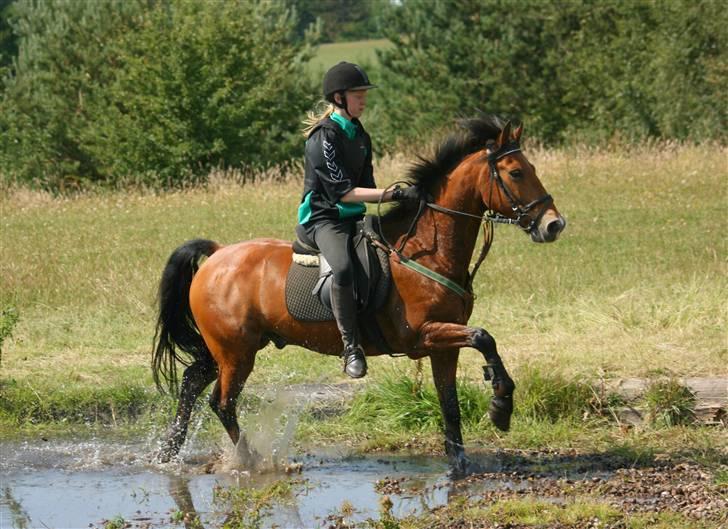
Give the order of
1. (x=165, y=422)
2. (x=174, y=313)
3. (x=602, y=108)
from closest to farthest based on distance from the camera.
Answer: (x=174, y=313) < (x=165, y=422) < (x=602, y=108)

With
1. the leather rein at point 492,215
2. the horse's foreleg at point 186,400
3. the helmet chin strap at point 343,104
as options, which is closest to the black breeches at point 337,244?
the leather rein at point 492,215

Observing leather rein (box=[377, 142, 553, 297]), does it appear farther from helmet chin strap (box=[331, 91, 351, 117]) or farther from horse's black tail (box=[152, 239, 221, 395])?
horse's black tail (box=[152, 239, 221, 395])

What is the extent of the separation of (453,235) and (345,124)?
106 centimetres

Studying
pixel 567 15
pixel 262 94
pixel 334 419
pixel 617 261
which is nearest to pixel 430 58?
pixel 567 15

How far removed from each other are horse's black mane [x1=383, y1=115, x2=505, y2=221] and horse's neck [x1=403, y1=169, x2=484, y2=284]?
5.9 inches

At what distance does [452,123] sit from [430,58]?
38166mm

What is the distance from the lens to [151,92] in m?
34.3

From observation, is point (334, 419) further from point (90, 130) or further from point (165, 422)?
point (90, 130)

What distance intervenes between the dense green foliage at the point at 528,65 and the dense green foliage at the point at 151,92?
4504mm

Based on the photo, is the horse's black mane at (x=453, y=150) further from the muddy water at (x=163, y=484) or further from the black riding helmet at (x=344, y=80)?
the muddy water at (x=163, y=484)

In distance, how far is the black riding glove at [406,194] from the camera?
25.8 ft

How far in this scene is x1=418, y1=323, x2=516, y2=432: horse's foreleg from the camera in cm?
760

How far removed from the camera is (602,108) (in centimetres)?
4409

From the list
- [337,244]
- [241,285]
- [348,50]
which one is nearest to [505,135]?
[337,244]
